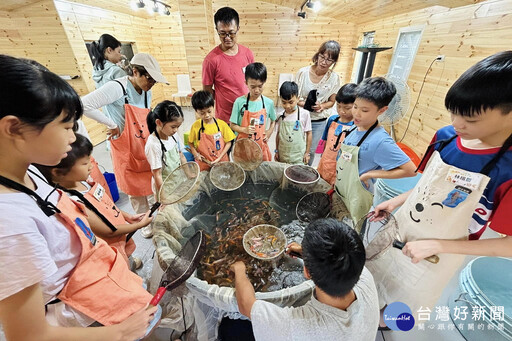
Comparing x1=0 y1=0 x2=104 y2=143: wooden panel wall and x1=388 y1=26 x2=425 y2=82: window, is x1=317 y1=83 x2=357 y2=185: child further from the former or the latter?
x1=0 y1=0 x2=104 y2=143: wooden panel wall

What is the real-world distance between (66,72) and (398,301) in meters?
6.11

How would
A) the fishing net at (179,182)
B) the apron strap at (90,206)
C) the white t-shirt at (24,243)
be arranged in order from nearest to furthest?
1. the white t-shirt at (24,243)
2. the apron strap at (90,206)
3. the fishing net at (179,182)

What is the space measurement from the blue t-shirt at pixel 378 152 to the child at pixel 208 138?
1.15 metres

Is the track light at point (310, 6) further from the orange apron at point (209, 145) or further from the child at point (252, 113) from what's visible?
the orange apron at point (209, 145)

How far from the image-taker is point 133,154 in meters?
1.85

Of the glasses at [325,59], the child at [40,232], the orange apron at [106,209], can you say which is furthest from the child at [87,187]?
the glasses at [325,59]

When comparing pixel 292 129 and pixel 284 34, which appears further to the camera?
pixel 284 34

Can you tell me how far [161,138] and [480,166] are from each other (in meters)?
1.90

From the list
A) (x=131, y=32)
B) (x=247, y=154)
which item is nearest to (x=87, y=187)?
(x=247, y=154)

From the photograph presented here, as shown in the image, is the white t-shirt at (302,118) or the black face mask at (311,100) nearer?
the white t-shirt at (302,118)

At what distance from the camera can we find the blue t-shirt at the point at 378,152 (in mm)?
1264

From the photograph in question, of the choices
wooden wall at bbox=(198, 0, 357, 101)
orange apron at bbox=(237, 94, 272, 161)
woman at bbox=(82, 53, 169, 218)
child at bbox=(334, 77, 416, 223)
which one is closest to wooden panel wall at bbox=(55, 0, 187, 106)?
wooden wall at bbox=(198, 0, 357, 101)

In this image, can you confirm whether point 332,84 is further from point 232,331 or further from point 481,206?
point 232,331

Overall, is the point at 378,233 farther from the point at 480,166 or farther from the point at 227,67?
the point at 227,67
